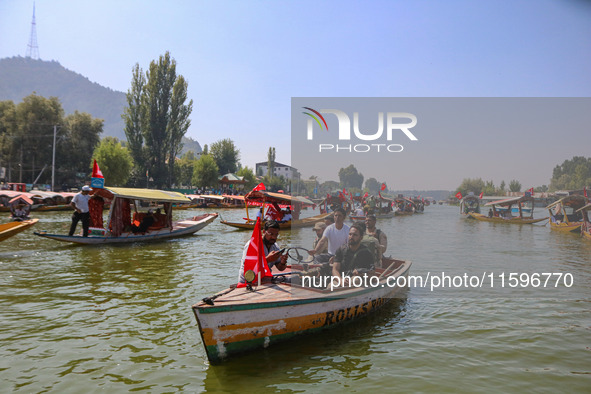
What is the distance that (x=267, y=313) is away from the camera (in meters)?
5.63

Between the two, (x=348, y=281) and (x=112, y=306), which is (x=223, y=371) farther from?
(x=112, y=306)

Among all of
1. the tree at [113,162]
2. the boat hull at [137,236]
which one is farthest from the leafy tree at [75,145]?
the boat hull at [137,236]

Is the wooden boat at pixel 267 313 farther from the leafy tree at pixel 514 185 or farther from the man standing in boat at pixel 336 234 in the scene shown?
the leafy tree at pixel 514 185

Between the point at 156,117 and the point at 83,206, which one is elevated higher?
the point at 156,117

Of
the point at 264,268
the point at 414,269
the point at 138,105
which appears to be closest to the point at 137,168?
the point at 138,105

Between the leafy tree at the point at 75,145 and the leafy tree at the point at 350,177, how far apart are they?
158 feet

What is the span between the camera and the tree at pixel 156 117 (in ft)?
173

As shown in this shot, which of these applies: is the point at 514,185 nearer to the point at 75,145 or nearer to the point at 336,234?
the point at 336,234

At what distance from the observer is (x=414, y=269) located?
13453mm

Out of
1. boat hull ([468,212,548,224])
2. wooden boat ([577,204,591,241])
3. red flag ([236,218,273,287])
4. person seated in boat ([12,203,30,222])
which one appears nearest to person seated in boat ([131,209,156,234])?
person seated in boat ([12,203,30,222])

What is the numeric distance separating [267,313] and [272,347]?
705mm

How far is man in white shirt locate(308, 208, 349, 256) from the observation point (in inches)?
307

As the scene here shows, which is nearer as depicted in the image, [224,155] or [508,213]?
[508,213]

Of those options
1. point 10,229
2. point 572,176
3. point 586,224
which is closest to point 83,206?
point 10,229
